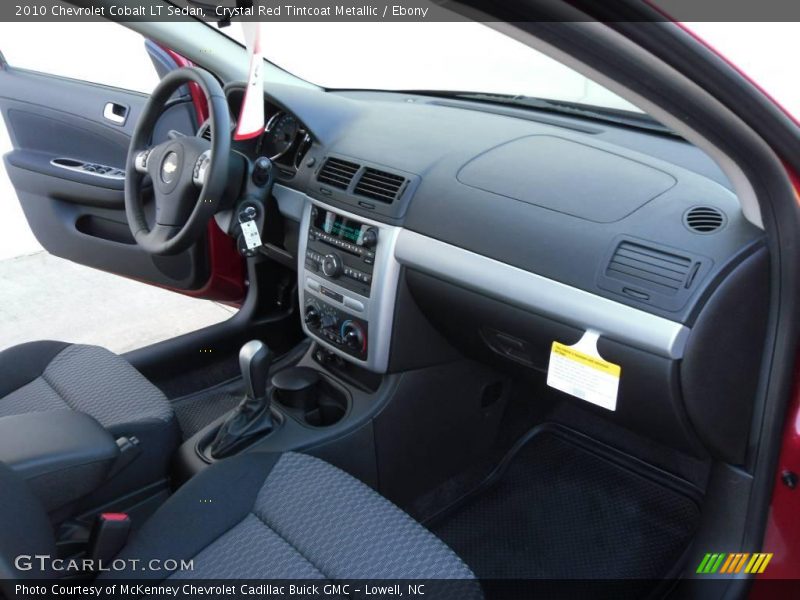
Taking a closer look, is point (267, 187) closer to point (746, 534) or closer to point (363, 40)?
point (746, 534)

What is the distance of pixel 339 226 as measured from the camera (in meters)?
1.71

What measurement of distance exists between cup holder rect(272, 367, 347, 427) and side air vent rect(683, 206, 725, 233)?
92cm

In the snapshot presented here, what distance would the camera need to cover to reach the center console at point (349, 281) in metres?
1.63

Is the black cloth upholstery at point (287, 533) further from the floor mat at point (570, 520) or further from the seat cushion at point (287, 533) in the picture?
the floor mat at point (570, 520)

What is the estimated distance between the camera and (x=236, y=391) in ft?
7.59

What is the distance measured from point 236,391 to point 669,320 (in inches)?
57.6

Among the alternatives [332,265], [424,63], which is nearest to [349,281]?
[332,265]

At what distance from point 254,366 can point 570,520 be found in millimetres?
896

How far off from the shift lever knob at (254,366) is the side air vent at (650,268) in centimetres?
78

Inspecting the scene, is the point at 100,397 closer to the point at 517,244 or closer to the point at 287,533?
the point at 287,533

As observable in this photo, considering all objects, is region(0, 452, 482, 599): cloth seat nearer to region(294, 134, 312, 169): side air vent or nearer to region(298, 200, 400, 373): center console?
region(298, 200, 400, 373): center console

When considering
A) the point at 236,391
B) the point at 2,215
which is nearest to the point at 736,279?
the point at 236,391
